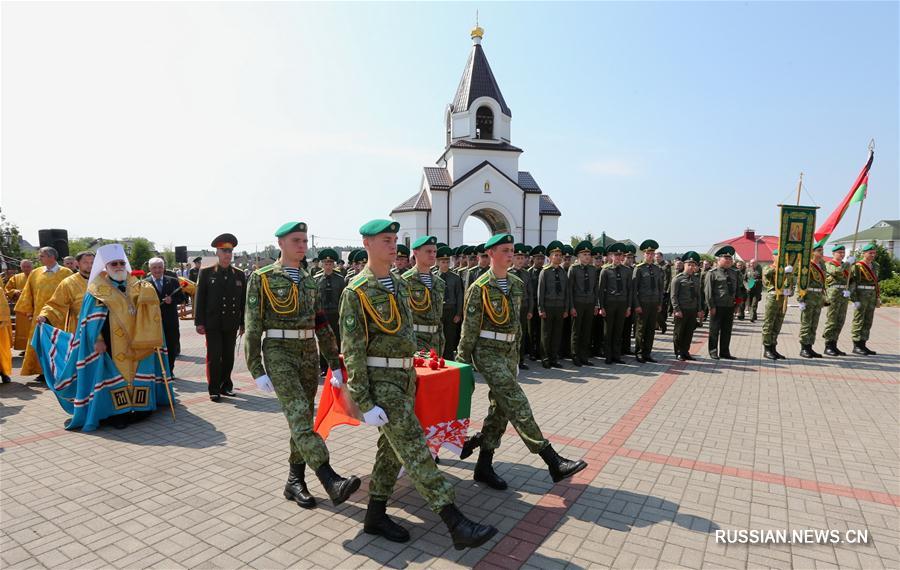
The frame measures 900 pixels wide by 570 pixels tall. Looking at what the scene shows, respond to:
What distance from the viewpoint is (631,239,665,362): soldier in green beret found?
9953mm

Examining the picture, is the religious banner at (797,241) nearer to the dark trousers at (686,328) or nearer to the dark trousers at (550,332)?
the dark trousers at (686,328)

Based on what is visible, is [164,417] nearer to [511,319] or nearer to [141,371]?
[141,371]

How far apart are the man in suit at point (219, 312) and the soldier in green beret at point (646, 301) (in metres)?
7.58

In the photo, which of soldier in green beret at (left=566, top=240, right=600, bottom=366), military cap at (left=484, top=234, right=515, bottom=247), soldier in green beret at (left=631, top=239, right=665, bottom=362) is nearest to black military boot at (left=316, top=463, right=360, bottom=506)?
military cap at (left=484, top=234, right=515, bottom=247)

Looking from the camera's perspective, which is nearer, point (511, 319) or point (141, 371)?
point (511, 319)

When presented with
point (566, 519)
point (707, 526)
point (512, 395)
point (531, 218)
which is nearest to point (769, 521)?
point (707, 526)

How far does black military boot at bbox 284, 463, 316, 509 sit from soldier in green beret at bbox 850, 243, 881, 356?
39.1 ft

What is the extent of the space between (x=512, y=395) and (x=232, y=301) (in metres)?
4.81

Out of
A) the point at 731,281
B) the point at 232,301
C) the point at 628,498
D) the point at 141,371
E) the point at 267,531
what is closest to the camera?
the point at 267,531

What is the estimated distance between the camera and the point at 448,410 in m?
3.73

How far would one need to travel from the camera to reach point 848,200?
12.3 m

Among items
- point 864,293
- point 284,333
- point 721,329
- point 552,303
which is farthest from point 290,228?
point 864,293

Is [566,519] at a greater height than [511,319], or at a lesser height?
lesser

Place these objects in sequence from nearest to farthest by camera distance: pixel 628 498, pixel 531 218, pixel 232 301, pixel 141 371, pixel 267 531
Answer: pixel 267 531, pixel 628 498, pixel 141 371, pixel 232 301, pixel 531 218
